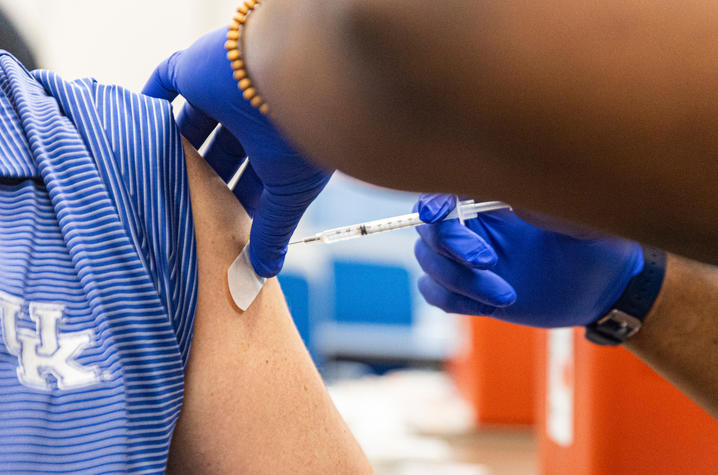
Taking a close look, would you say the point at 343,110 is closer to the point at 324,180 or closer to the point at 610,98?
the point at 610,98

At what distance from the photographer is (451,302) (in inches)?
42.5

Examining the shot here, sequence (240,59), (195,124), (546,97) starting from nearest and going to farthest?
(546,97), (240,59), (195,124)

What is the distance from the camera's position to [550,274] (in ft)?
3.51

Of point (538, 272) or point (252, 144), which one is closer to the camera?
point (252, 144)

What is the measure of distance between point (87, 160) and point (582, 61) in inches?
22.7

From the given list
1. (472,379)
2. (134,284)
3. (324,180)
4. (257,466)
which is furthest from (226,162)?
(472,379)

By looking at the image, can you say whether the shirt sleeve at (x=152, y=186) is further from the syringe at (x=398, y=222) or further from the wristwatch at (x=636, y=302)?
the wristwatch at (x=636, y=302)

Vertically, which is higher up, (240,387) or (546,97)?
(546,97)

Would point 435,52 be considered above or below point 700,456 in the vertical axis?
above

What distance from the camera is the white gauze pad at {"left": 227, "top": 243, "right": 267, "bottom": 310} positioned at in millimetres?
775

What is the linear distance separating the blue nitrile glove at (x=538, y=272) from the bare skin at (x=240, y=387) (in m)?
0.31

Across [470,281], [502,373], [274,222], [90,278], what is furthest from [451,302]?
[502,373]

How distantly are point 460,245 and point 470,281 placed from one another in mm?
80

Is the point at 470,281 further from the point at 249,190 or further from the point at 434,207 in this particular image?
the point at 249,190
